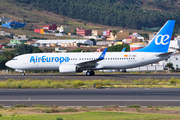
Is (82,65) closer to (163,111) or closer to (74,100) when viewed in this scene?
(74,100)

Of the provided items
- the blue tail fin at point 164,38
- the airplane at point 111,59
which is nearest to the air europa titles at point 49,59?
the airplane at point 111,59

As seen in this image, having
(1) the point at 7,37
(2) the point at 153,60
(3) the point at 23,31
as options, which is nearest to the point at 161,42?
(2) the point at 153,60

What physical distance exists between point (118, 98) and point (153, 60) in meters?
22.0

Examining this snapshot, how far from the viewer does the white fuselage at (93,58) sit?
144 feet

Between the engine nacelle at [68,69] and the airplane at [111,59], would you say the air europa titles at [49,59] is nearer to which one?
the airplane at [111,59]

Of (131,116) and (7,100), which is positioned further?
(7,100)

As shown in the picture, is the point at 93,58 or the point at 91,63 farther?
the point at 93,58

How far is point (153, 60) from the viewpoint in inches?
1726

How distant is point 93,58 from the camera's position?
1753 inches

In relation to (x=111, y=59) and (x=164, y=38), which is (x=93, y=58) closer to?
(x=111, y=59)

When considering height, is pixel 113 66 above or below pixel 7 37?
below

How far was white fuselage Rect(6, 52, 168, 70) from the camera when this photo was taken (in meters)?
44.0

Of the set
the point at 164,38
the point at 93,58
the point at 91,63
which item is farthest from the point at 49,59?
the point at 164,38

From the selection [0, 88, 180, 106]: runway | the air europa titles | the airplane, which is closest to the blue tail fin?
the airplane
